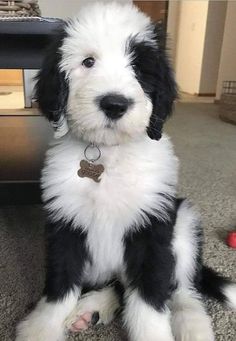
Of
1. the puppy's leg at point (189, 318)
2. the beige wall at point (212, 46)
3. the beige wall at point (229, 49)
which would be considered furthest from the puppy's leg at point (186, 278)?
the beige wall at point (212, 46)

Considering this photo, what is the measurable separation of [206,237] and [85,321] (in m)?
0.54

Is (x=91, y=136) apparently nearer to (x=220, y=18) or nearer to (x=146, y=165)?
(x=146, y=165)

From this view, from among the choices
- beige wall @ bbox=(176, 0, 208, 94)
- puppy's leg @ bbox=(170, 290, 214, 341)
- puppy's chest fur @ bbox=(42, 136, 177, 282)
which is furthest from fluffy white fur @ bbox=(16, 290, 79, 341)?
beige wall @ bbox=(176, 0, 208, 94)

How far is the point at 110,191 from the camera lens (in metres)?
0.85

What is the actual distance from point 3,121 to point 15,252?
45.2 inches

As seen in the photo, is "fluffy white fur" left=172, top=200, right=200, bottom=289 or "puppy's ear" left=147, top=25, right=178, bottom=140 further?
"fluffy white fur" left=172, top=200, right=200, bottom=289

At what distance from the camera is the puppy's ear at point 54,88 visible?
783mm

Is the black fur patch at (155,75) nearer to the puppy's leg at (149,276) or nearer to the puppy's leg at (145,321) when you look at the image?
the puppy's leg at (149,276)

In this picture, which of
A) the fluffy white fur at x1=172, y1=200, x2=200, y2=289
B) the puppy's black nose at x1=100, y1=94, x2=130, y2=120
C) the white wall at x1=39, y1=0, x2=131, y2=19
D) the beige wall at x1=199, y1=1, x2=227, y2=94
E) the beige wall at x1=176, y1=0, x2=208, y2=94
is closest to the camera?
the puppy's black nose at x1=100, y1=94, x2=130, y2=120

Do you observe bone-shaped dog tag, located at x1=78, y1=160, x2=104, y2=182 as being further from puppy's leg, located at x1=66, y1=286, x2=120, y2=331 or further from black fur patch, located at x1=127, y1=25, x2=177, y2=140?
puppy's leg, located at x1=66, y1=286, x2=120, y2=331

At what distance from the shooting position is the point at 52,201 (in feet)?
2.82

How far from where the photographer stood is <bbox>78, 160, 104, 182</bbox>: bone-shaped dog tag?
0.86 meters

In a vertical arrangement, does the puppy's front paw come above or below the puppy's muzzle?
below

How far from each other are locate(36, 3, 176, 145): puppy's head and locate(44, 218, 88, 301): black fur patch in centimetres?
20
